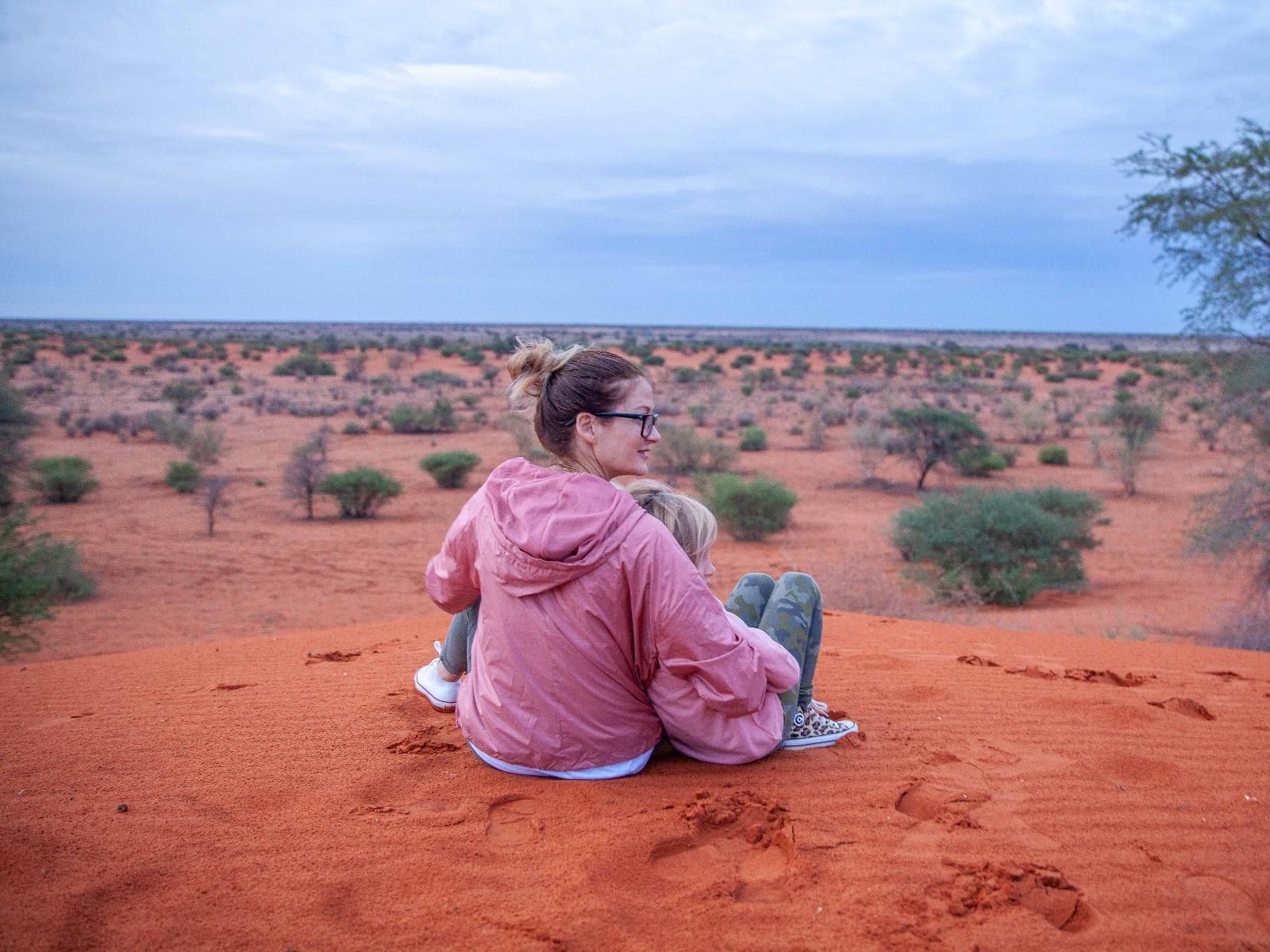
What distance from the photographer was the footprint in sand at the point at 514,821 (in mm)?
2682

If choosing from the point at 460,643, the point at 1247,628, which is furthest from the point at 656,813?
the point at 1247,628

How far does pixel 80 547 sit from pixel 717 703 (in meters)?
11.6

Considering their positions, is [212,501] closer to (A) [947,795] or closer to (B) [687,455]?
(B) [687,455]

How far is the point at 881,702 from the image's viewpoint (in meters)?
4.08

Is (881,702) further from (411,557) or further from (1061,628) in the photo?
(411,557)

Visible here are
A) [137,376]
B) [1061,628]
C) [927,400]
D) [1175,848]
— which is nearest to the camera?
[1175,848]

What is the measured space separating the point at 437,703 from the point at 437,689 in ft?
0.19

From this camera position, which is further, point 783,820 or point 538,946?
point 783,820

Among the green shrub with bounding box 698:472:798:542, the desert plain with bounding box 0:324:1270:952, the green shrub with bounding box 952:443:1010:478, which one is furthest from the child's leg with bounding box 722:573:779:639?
the green shrub with bounding box 952:443:1010:478

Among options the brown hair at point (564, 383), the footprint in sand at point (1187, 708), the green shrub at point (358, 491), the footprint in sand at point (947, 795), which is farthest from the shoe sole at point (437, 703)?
the green shrub at point (358, 491)

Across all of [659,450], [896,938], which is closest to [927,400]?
[659,450]

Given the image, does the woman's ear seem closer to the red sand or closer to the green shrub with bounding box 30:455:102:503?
the red sand

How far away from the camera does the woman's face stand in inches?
107

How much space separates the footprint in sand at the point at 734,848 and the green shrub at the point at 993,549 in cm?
779
